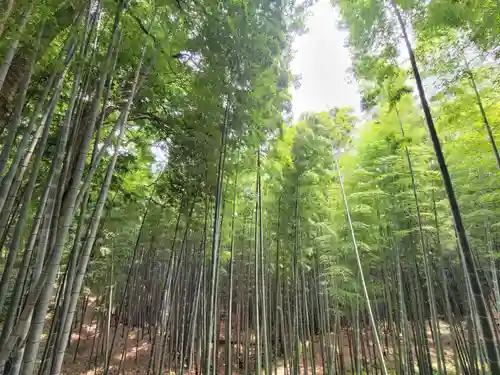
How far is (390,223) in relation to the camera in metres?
5.22

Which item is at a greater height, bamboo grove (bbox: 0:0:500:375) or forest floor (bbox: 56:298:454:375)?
bamboo grove (bbox: 0:0:500:375)

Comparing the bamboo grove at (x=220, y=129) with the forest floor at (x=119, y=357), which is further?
the forest floor at (x=119, y=357)

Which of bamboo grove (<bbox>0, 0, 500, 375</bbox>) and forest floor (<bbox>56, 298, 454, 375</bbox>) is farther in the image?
forest floor (<bbox>56, 298, 454, 375</bbox>)

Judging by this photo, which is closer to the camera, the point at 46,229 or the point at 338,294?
the point at 46,229

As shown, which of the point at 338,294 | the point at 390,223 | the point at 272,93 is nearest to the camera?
the point at 272,93

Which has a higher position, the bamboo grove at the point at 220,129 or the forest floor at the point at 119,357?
the bamboo grove at the point at 220,129

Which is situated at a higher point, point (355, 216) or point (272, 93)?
point (272, 93)

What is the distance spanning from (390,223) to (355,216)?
64 cm

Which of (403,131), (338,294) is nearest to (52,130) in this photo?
(403,131)

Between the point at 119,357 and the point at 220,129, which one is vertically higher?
the point at 220,129

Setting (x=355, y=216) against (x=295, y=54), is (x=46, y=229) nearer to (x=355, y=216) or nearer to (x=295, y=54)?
(x=295, y=54)

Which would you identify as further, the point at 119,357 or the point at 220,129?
the point at 119,357

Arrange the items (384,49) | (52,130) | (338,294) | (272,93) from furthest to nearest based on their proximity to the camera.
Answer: (338,294)
(52,130)
(272,93)
(384,49)

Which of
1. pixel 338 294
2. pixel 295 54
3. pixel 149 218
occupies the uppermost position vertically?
pixel 295 54
